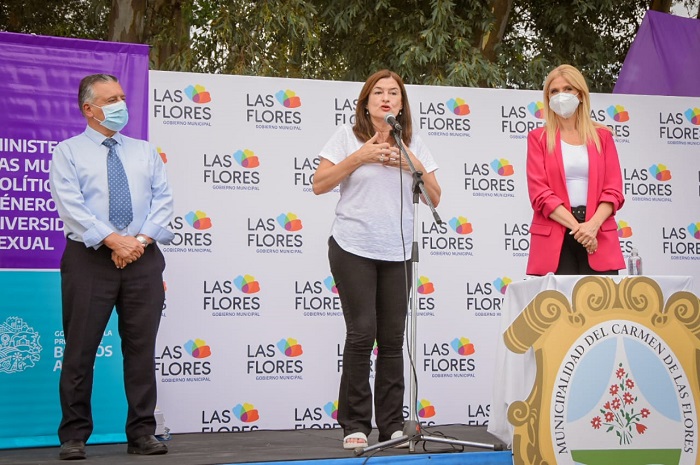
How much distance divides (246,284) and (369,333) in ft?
5.23

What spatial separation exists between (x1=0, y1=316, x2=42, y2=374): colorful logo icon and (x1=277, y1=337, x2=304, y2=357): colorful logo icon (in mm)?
1418

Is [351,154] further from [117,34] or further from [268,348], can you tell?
[117,34]

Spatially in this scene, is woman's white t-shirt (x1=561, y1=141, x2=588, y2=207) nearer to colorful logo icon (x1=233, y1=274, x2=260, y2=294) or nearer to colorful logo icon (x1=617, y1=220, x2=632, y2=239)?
colorful logo icon (x1=617, y1=220, x2=632, y2=239)

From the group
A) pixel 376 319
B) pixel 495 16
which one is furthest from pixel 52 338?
pixel 495 16

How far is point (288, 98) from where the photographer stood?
6.09 metres

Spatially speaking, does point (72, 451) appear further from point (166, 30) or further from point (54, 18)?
point (54, 18)

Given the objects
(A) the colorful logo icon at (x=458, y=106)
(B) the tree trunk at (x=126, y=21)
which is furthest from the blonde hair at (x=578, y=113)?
(B) the tree trunk at (x=126, y=21)

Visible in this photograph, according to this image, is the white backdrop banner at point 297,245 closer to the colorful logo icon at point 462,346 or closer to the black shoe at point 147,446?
the colorful logo icon at point 462,346

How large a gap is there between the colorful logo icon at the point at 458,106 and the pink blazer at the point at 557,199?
4.91 feet

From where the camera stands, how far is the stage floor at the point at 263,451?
4.36 m

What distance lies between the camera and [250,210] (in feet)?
19.6

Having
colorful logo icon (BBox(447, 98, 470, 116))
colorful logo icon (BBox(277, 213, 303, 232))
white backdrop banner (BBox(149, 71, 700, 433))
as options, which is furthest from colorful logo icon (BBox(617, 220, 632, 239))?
colorful logo icon (BBox(277, 213, 303, 232))

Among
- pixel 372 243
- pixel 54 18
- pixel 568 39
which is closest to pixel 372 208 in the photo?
pixel 372 243

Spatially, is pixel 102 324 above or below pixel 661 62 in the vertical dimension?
below
